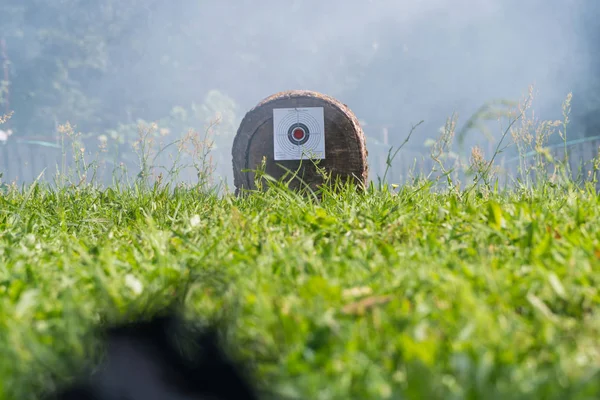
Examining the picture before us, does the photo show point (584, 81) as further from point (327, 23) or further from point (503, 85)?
point (327, 23)

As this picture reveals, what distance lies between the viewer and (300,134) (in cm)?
358

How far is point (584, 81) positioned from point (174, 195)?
38.2 feet

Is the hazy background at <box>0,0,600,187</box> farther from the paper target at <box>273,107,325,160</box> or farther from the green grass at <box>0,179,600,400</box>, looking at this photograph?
the green grass at <box>0,179,600,400</box>

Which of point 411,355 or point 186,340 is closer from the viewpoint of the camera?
point 411,355

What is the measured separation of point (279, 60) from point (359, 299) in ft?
60.5

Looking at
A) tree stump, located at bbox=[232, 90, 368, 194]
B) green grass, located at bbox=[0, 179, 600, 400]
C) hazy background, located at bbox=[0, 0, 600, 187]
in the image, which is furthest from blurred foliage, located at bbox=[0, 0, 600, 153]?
green grass, located at bbox=[0, 179, 600, 400]

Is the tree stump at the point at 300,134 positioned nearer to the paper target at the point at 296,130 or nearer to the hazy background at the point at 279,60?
the paper target at the point at 296,130

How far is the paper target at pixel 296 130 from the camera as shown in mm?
3607

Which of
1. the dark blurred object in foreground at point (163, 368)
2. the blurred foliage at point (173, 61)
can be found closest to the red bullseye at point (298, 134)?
the dark blurred object in foreground at point (163, 368)

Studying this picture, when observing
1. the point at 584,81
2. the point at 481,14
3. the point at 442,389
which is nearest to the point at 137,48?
the point at 481,14

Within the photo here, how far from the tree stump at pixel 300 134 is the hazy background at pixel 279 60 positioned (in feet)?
28.6

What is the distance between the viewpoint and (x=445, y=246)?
1575 millimetres

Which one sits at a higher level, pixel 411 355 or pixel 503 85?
pixel 503 85

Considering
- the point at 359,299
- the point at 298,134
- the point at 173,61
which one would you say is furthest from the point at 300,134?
the point at 173,61
